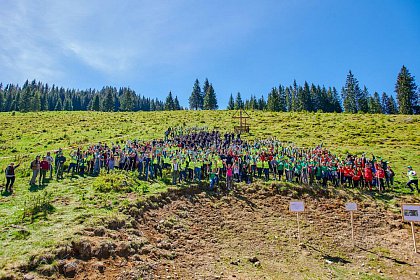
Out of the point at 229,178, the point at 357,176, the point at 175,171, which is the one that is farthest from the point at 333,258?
the point at 175,171

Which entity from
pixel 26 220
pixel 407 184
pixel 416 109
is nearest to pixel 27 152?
pixel 26 220

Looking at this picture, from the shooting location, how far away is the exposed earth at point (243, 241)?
9953 mm

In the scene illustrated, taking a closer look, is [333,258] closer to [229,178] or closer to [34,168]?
[229,178]

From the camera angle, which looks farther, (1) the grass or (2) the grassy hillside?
(2) the grassy hillside

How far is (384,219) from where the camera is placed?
55.1 ft


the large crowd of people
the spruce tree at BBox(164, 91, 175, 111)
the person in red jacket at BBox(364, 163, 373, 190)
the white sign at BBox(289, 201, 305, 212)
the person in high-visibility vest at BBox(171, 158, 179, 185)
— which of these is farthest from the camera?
the spruce tree at BBox(164, 91, 175, 111)

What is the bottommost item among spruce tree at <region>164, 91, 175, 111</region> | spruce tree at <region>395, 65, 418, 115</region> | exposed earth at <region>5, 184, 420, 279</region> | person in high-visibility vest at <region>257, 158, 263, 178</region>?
exposed earth at <region>5, 184, 420, 279</region>

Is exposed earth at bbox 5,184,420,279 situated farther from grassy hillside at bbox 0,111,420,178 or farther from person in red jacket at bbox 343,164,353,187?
grassy hillside at bbox 0,111,420,178

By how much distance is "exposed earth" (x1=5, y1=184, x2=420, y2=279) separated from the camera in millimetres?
9953

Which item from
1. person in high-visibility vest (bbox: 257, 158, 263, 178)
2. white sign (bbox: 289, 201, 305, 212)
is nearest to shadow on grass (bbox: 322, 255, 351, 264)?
white sign (bbox: 289, 201, 305, 212)

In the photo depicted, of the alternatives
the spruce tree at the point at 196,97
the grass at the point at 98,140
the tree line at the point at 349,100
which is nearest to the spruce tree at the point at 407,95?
the tree line at the point at 349,100

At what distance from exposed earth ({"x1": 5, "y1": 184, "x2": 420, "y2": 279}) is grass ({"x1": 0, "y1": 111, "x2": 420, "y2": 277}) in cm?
99

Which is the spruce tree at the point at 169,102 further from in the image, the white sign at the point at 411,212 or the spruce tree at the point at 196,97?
the white sign at the point at 411,212

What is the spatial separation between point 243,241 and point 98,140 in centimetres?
2871
